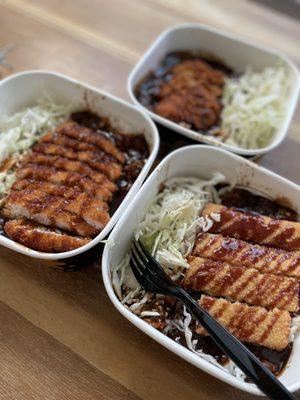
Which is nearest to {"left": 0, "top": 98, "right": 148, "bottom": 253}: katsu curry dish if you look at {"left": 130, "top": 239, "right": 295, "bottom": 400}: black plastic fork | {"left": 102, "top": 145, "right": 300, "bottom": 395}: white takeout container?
{"left": 102, "top": 145, "right": 300, "bottom": 395}: white takeout container

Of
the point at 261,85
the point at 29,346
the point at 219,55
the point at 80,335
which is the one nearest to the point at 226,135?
the point at 261,85

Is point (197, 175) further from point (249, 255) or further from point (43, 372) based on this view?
point (43, 372)

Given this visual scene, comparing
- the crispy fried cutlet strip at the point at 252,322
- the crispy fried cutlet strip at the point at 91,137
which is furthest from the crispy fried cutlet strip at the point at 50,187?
the crispy fried cutlet strip at the point at 252,322

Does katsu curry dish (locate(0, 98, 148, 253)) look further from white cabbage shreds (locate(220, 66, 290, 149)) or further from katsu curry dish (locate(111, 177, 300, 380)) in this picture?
white cabbage shreds (locate(220, 66, 290, 149))

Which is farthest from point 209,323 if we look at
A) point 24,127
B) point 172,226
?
point 24,127

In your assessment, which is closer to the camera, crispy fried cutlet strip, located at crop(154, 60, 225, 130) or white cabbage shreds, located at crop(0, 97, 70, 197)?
white cabbage shreds, located at crop(0, 97, 70, 197)

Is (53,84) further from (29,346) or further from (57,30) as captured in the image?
(29,346)
